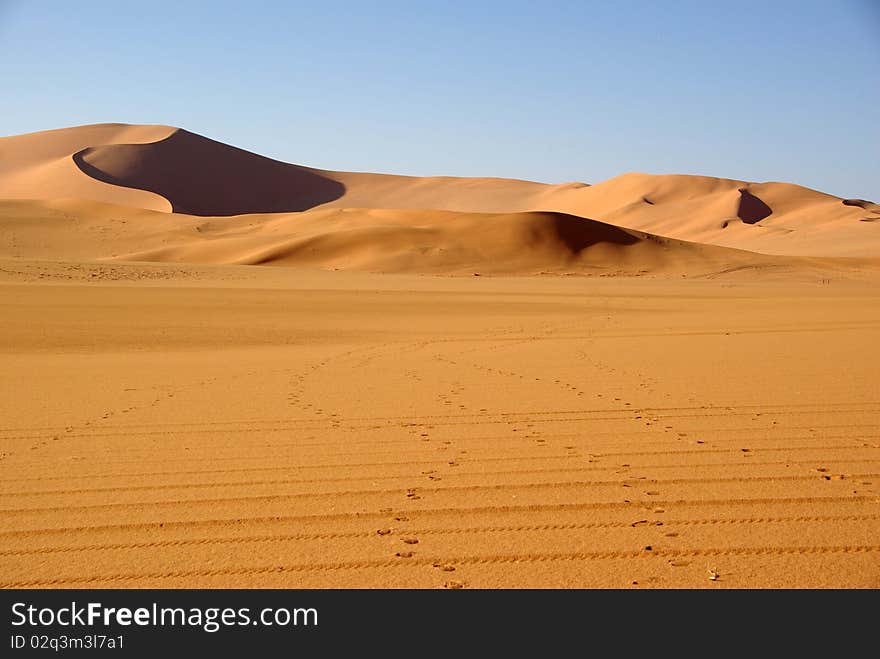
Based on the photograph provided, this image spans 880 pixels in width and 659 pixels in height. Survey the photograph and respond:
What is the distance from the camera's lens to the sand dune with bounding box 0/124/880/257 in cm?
8894

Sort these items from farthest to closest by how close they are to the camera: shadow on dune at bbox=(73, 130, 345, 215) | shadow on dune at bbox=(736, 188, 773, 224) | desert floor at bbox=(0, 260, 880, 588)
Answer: shadow on dune at bbox=(736, 188, 773, 224) → shadow on dune at bbox=(73, 130, 345, 215) → desert floor at bbox=(0, 260, 880, 588)

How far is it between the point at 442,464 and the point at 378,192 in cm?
12148

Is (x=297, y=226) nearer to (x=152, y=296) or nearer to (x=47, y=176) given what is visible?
(x=152, y=296)

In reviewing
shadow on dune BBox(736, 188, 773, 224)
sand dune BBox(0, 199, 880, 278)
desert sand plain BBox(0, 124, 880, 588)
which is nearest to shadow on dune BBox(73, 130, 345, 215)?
sand dune BBox(0, 199, 880, 278)

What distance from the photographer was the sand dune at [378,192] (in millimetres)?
88938

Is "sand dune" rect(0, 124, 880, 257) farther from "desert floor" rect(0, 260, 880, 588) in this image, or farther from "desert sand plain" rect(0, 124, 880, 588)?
"desert floor" rect(0, 260, 880, 588)

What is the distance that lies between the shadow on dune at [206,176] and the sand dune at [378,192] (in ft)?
0.54

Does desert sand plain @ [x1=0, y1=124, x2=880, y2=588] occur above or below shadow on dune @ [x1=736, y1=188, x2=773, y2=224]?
below

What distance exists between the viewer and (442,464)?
6070 mm

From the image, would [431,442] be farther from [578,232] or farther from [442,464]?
[578,232]

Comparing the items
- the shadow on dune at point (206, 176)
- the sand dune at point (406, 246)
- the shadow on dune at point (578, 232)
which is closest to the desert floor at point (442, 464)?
the sand dune at point (406, 246)

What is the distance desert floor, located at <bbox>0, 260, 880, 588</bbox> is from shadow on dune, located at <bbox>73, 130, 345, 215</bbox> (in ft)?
278

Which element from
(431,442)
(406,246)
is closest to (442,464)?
(431,442)

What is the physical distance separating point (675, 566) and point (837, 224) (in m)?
97.8
